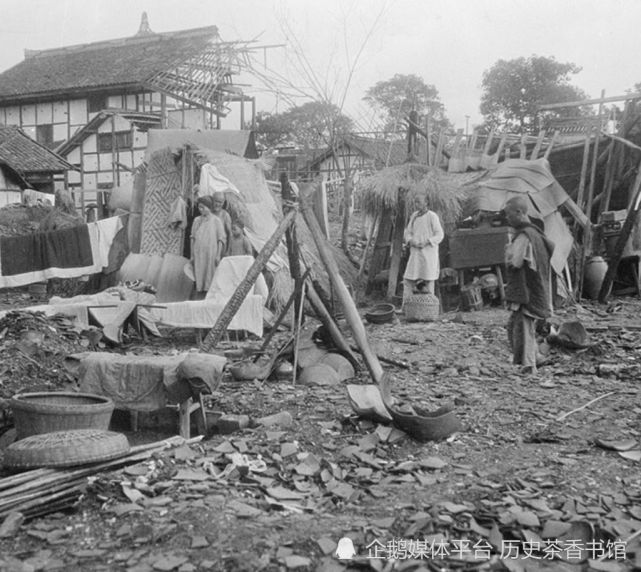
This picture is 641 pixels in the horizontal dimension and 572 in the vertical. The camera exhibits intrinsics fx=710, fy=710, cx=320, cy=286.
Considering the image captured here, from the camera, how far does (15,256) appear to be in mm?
12031

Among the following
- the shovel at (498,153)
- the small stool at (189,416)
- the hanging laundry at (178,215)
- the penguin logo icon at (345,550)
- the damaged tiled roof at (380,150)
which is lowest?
the small stool at (189,416)

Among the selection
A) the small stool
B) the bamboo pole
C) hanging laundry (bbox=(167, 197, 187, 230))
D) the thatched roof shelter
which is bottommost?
the small stool

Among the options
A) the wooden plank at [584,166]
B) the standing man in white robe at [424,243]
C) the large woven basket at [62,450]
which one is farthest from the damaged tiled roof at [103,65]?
the large woven basket at [62,450]

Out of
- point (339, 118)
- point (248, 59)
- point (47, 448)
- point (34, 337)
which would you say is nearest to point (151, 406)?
point (47, 448)

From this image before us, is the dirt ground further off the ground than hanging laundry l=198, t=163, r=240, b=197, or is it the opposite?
hanging laundry l=198, t=163, r=240, b=197

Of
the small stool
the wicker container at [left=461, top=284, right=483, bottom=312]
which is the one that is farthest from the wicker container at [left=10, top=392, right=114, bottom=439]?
the wicker container at [left=461, top=284, right=483, bottom=312]

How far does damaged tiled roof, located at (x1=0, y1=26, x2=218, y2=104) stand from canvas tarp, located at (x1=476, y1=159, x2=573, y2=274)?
15355mm

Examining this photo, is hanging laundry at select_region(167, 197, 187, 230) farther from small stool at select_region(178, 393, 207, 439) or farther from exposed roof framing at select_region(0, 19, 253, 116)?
exposed roof framing at select_region(0, 19, 253, 116)

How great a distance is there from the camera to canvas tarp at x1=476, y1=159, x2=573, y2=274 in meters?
12.1

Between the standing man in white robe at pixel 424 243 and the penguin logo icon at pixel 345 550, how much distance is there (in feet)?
27.5

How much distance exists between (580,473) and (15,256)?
34.7 feet

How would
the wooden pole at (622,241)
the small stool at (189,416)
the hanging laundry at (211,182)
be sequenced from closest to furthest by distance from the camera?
the small stool at (189,416)
the hanging laundry at (211,182)
the wooden pole at (622,241)

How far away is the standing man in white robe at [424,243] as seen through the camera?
11141 millimetres

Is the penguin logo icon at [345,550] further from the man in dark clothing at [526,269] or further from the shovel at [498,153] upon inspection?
the shovel at [498,153]
